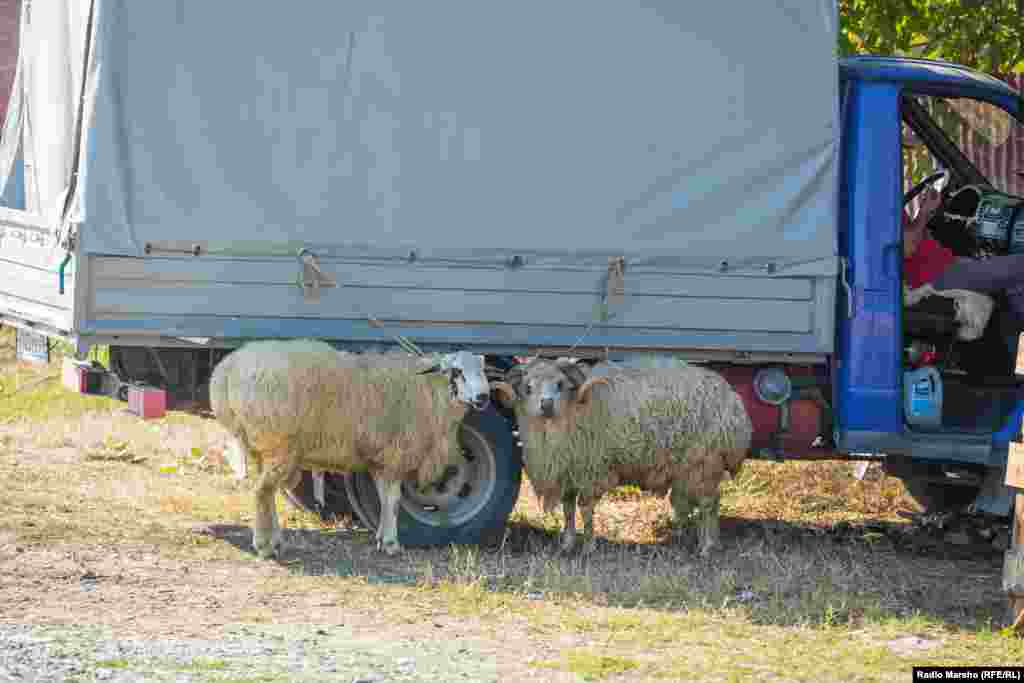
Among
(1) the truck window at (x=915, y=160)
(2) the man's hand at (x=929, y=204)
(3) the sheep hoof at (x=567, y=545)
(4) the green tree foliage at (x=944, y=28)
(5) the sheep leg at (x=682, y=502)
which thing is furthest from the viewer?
(4) the green tree foliage at (x=944, y=28)

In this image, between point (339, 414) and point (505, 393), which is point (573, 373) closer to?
point (505, 393)

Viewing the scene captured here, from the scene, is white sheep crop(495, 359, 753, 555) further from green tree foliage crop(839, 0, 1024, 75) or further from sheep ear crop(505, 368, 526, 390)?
green tree foliage crop(839, 0, 1024, 75)

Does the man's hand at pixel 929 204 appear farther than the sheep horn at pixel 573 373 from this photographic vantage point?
Yes

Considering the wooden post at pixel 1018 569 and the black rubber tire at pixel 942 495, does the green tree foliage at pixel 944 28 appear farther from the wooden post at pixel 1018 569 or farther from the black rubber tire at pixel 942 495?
the wooden post at pixel 1018 569

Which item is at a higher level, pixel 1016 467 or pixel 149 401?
pixel 149 401

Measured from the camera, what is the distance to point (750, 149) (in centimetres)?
871

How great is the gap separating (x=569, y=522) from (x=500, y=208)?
5.71 feet

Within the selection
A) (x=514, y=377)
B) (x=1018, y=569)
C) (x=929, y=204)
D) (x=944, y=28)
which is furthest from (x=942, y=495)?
(x=1018, y=569)

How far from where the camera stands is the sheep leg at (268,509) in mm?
8148

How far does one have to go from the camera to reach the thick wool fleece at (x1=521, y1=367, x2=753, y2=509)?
8648 millimetres

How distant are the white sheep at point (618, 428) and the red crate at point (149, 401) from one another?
1709 millimetres

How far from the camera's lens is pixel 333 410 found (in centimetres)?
817

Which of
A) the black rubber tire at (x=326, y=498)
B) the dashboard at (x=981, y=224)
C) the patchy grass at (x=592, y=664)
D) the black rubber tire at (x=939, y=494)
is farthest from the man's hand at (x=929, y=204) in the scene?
the patchy grass at (x=592, y=664)

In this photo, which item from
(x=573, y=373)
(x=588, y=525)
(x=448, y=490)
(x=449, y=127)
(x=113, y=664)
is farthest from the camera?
(x=448, y=490)
